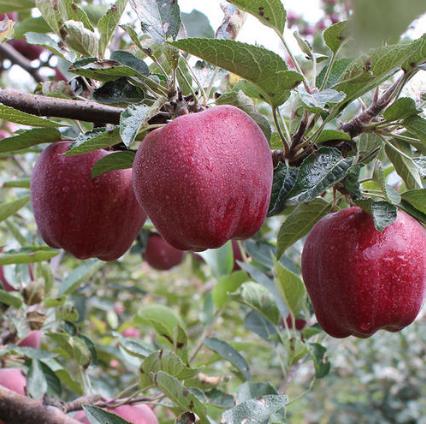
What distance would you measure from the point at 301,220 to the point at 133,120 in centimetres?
31

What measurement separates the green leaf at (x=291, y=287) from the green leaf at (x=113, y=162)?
1.46ft

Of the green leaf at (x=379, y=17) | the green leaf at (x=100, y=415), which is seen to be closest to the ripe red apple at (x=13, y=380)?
the green leaf at (x=100, y=415)

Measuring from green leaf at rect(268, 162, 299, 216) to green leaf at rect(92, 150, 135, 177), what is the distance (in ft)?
0.55

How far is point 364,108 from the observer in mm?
760

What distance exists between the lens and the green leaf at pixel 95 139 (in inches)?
24.9

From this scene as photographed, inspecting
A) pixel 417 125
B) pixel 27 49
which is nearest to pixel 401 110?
pixel 417 125

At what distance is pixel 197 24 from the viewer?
1096 millimetres

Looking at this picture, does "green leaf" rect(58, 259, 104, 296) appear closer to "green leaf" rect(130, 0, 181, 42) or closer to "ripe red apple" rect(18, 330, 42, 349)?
"ripe red apple" rect(18, 330, 42, 349)

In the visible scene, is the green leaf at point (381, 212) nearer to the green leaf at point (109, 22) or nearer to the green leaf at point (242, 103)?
the green leaf at point (242, 103)

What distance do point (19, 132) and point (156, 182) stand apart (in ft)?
0.76

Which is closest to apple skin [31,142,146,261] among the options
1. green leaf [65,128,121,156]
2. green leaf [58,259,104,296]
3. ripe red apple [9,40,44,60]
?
green leaf [65,128,121,156]

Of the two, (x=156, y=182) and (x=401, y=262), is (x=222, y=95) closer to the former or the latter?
(x=156, y=182)

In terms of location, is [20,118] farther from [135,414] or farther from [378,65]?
[135,414]

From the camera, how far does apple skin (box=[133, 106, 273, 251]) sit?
611 millimetres
